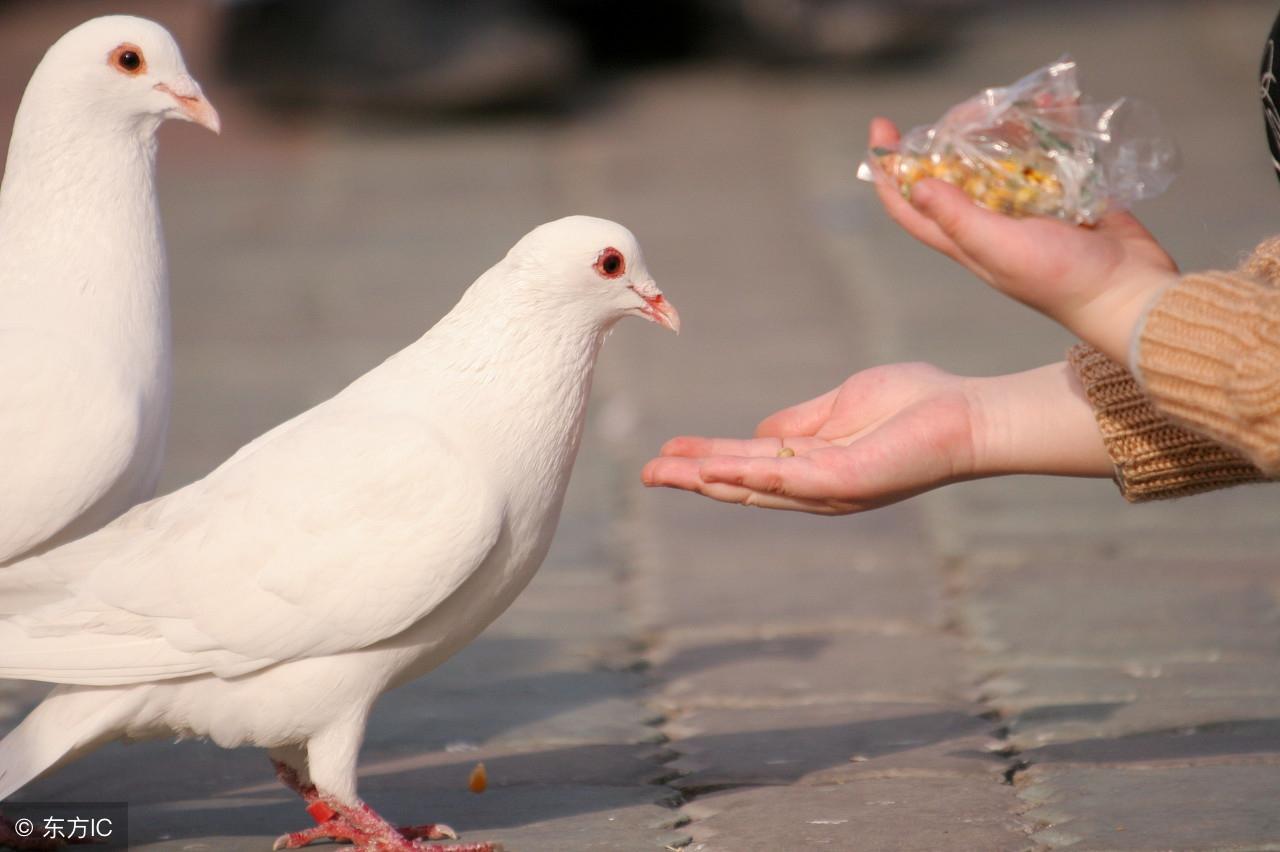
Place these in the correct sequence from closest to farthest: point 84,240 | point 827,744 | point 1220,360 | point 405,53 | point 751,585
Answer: point 1220,360 < point 84,240 < point 827,744 < point 751,585 < point 405,53

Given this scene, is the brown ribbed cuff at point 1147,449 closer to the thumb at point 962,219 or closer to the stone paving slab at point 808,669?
the thumb at point 962,219

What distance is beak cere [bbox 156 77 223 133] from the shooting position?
10.7 ft

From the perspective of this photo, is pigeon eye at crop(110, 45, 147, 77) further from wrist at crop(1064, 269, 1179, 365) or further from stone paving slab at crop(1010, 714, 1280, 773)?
stone paving slab at crop(1010, 714, 1280, 773)

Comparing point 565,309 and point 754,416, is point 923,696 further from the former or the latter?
point 754,416

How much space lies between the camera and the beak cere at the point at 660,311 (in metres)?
3.07

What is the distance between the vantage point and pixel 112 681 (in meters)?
2.86

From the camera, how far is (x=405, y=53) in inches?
400

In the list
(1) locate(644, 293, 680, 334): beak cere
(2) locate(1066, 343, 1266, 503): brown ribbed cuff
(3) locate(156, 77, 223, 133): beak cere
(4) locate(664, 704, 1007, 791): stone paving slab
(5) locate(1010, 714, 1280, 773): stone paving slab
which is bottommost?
(5) locate(1010, 714, 1280, 773): stone paving slab

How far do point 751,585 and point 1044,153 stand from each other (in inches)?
83.8

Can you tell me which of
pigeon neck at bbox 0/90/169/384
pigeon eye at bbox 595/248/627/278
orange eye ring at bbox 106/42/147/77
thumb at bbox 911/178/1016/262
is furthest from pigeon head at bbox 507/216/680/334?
orange eye ring at bbox 106/42/147/77

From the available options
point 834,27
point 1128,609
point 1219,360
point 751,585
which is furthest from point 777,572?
point 834,27

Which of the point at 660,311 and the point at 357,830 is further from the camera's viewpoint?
the point at 660,311

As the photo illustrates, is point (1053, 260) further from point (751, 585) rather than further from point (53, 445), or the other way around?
point (751, 585)

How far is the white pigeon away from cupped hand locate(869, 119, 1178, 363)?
1.44m
